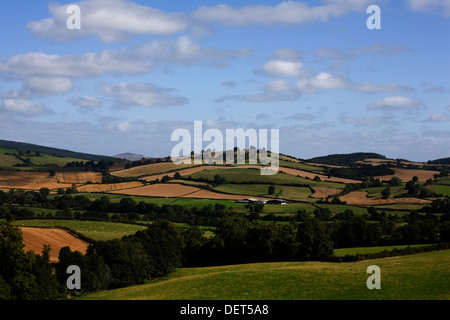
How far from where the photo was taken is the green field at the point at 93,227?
84.6 metres

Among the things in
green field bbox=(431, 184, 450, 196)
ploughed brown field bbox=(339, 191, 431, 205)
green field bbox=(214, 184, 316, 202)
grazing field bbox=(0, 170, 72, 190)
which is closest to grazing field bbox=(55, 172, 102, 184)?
grazing field bbox=(0, 170, 72, 190)

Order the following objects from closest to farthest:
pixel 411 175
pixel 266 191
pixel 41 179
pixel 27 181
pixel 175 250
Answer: pixel 175 250 → pixel 266 191 → pixel 27 181 → pixel 41 179 → pixel 411 175

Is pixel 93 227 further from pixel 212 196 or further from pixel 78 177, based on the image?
pixel 78 177

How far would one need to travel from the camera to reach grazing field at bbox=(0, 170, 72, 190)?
488 ft

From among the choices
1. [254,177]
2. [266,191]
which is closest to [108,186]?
[254,177]

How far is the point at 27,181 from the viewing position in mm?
154875

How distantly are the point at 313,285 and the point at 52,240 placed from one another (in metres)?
46.8

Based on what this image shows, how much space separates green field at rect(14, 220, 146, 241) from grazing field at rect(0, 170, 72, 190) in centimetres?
5730

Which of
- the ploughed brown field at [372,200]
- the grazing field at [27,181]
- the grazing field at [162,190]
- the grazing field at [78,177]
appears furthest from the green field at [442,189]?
the grazing field at [27,181]

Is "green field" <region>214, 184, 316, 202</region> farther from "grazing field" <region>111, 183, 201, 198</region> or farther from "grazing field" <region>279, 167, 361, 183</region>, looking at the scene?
"grazing field" <region>279, 167, 361, 183</region>

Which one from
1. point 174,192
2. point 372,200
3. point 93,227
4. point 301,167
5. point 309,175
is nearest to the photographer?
point 93,227

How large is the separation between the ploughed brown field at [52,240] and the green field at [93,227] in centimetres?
338
